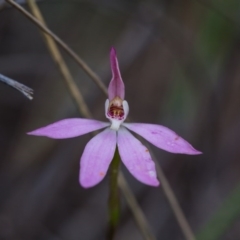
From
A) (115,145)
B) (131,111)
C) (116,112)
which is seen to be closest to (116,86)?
(116,112)

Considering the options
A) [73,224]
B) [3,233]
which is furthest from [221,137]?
[3,233]

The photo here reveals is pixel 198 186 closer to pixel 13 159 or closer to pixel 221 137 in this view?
pixel 221 137

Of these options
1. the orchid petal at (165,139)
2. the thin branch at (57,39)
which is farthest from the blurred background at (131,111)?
the orchid petal at (165,139)

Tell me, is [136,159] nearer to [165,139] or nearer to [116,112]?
[165,139]

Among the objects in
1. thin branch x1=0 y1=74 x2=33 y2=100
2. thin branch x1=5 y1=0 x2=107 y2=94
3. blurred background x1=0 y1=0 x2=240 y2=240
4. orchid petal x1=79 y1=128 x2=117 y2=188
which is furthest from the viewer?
blurred background x1=0 y1=0 x2=240 y2=240

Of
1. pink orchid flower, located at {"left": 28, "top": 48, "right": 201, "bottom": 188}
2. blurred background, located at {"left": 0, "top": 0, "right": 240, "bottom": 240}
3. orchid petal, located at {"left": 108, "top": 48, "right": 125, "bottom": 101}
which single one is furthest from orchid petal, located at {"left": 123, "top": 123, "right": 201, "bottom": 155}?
blurred background, located at {"left": 0, "top": 0, "right": 240, "bottom": 240}

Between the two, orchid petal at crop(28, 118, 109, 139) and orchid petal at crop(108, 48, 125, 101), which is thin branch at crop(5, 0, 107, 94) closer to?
orchid petal at crop(108, 48, 125, 101)

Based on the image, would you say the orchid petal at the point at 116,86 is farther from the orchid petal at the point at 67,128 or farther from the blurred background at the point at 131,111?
the blurred background at the point at 131,111
